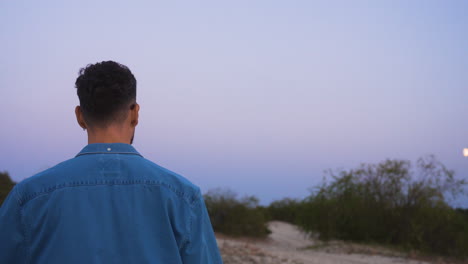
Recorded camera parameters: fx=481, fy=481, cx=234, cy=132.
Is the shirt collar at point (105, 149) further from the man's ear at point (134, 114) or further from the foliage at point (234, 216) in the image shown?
the foliage at point (234, 216)

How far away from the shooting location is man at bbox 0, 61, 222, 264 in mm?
1755

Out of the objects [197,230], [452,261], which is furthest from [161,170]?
[452,261]

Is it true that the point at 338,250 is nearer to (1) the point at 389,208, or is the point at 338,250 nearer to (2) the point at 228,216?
(1) the point at 389,208

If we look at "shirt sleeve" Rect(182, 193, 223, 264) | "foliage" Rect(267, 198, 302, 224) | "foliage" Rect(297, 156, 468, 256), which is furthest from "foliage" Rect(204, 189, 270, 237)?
"shirt sleeve" Rect(182, 193, 223, 264)

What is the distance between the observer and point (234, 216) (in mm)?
21547

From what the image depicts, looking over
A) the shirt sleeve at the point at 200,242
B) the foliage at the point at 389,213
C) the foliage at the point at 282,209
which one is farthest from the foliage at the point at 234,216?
the shirt sleeve at the point at 200,242

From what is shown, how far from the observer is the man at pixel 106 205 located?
175 cm

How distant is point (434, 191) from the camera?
17.5 metres

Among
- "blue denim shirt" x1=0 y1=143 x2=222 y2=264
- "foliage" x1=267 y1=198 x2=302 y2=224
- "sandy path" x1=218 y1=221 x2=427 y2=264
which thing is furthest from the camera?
"foliage" x1=267 y1=198 x2=302 y2=224

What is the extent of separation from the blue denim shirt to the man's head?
9cm

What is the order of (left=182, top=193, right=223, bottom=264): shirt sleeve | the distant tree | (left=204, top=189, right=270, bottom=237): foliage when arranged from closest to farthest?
(left=182, top=193, right=223, bottom=264): shirt sleeve → the distant tree → (left=204, top=189, right=270, bottom=237): foliage

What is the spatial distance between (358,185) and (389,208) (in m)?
1.49

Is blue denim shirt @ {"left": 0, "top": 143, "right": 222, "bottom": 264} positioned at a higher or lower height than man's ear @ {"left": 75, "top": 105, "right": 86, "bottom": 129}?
lower

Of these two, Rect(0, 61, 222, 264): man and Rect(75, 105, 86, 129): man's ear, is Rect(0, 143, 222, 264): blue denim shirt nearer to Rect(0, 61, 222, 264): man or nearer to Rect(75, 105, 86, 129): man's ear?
Rect(0, 61, 222, 264): man
